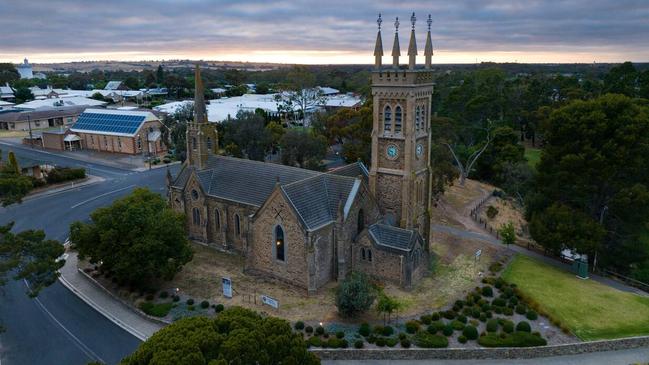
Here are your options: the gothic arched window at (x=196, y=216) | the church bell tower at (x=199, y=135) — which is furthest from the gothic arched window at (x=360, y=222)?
the church bell tower at (x=199, y=135)

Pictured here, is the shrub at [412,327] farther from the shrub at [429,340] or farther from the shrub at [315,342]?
the shrub at [315,342]

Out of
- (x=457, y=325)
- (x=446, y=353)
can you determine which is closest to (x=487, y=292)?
(x=457, y=325)

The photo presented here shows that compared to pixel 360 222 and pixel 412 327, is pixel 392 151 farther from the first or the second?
pixel 412 327

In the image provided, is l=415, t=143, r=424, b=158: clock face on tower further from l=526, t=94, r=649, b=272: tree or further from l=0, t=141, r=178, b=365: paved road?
l=0, t=141, r=178, b=365: paved road

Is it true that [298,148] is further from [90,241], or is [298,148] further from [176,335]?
[176,335]

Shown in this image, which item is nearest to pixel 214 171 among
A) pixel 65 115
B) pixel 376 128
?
pixel 376 128

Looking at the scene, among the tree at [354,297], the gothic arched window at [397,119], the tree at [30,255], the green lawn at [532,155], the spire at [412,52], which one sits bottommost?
the green lawn at [532,155]
